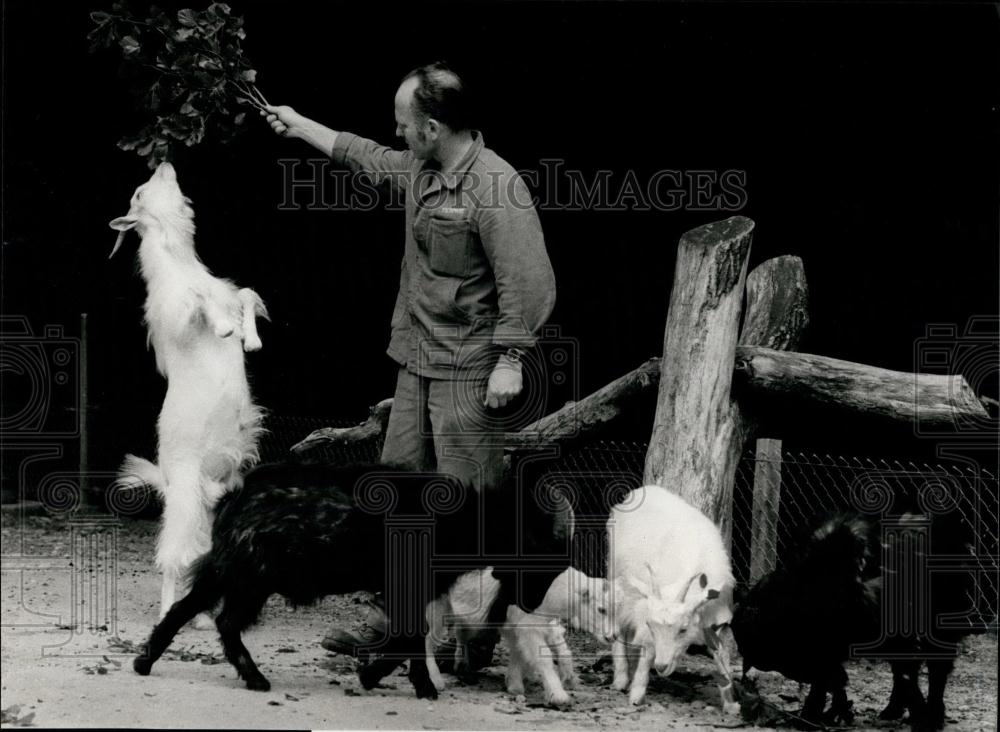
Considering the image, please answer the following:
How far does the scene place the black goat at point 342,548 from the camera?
5371 mm

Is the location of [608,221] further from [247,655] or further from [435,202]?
[247,655]

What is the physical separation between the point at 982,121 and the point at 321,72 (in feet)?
15.4

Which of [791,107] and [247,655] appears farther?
[791,107]

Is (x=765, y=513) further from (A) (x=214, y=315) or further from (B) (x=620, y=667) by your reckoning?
(A) (x=214, y=315)

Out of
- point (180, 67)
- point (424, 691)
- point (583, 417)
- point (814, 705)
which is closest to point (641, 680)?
point (814, 705)

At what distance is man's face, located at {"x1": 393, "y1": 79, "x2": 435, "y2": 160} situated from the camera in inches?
219

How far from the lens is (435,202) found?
5.70 m

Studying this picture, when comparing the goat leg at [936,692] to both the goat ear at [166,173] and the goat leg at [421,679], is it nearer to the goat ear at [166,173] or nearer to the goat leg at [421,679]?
the goat leg at [421,679]

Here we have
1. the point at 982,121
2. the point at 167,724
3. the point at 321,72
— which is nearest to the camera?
the point at 167,724

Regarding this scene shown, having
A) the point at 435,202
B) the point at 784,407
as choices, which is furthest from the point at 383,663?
the point at 784,407

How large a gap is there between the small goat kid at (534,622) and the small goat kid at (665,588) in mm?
153

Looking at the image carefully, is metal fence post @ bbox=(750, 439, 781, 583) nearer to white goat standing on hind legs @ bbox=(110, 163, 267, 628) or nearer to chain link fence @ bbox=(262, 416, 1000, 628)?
chain link fence @ bbox=(262, 416, 1000, 628)

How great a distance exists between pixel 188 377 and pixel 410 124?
5.93 ft

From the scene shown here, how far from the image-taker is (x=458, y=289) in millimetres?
5715
